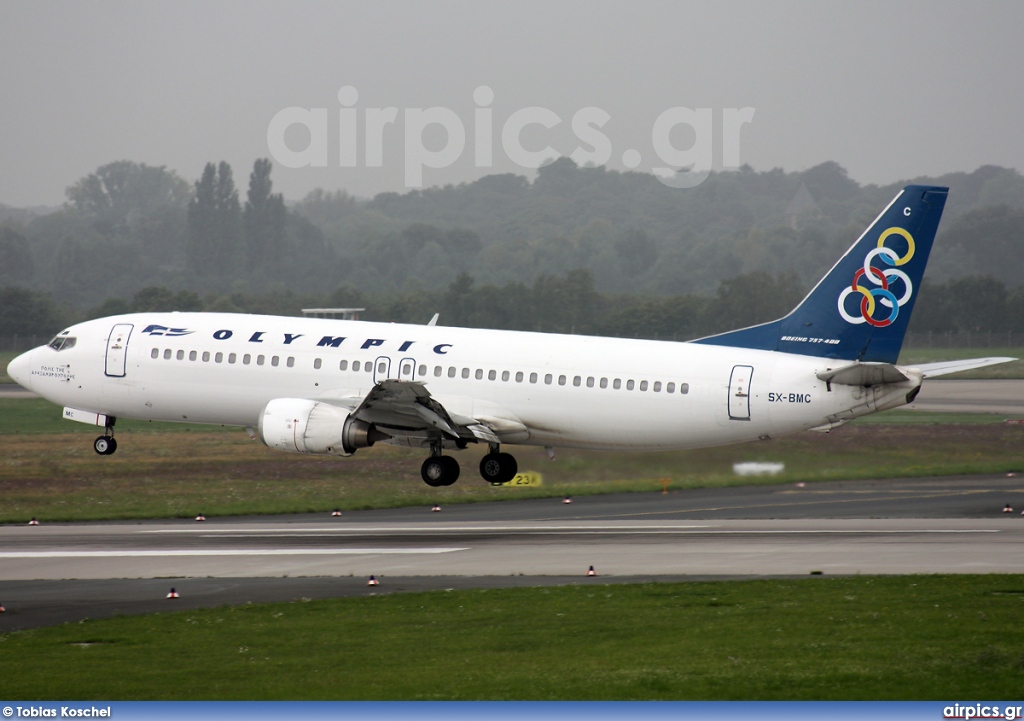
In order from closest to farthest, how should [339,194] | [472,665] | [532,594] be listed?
[472,665], [532,594], [339,194]

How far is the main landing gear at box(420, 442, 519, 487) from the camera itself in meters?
37.8

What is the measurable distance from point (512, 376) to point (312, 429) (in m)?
5.78

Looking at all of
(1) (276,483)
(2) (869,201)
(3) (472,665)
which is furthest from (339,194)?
(3) (472,665)

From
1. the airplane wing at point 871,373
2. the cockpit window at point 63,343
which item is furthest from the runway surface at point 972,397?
the cockpit window at point 63,343

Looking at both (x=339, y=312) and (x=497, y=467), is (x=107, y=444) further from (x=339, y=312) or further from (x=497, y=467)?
(x=339, y=312)

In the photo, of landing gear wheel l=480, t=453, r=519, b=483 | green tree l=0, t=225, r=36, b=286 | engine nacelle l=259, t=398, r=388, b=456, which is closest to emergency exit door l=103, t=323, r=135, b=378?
engine nacelle l=259, t=398, r=388, b=456

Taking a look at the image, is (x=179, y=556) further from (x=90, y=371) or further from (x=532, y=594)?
(x=532, y=594)

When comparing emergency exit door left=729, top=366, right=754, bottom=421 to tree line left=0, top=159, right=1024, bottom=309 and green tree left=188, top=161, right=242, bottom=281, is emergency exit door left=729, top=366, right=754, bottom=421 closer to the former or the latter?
tree line left=0, top=159, right=1024, bottom=309

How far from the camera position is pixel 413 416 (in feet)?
120

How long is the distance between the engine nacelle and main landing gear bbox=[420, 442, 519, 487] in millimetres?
2135

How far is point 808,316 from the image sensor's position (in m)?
35.3

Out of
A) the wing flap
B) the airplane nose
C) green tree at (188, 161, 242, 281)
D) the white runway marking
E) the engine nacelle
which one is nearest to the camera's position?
the white runway marking

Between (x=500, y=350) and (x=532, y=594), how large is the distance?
10.9 meters

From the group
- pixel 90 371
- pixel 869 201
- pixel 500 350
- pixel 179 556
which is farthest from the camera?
pixel 869 201
